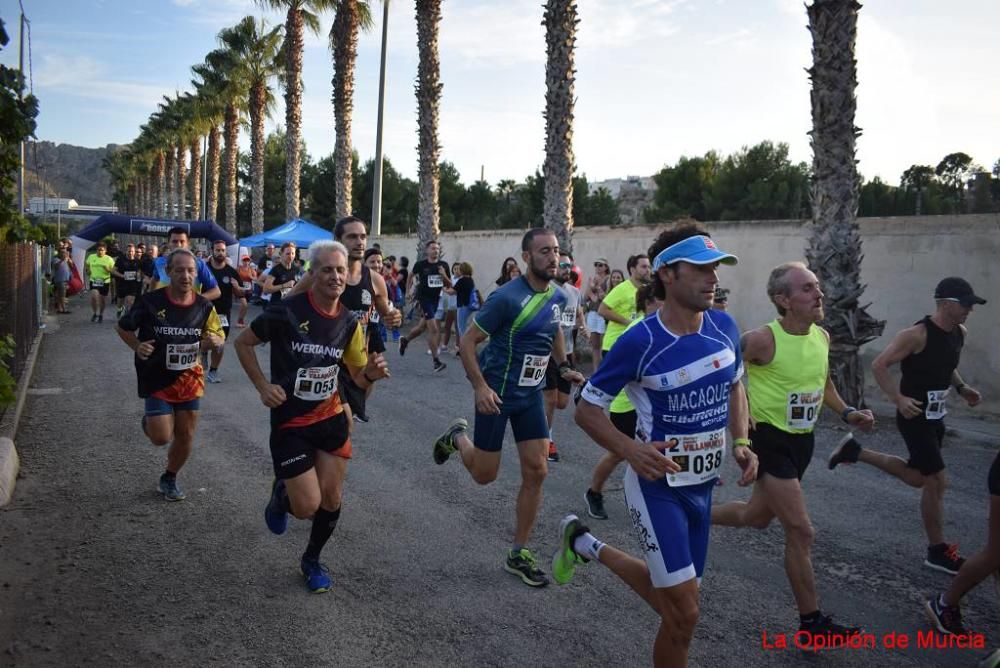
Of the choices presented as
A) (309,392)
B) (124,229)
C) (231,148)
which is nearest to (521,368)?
(309,392)

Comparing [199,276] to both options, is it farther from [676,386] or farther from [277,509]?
[676,386]

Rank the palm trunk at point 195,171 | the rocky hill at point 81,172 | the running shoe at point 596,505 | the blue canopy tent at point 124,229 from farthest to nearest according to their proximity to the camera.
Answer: the rocky hill at point 81,172, the palm trunk at point 195,171, the blue canopy tent at point 124,229, the running shoe at point 596,505

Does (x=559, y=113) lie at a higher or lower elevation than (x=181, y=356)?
higher

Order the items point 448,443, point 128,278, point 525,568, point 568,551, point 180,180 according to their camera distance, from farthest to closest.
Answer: point 180,180 → point 128,278 → point 448,443 → point 525,568 → point 568,551

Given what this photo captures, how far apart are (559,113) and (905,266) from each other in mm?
6802

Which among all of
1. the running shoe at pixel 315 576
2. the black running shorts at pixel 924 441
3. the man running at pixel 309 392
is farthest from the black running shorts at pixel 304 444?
the black running shorts at pixel 924 441

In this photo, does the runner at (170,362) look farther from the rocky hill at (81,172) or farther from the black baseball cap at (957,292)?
the rocky hill at (81,172)

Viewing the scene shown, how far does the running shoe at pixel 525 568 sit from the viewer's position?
4.73 m

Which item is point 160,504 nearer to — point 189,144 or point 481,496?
point 481,496

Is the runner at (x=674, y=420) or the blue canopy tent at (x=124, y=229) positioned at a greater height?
the blue canopy tent at (x=124, y=229)

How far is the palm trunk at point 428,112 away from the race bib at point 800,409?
686 inches

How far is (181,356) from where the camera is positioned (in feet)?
20.6

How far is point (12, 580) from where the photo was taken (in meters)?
4.68

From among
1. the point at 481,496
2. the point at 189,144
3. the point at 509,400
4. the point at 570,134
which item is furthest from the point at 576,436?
the point at 189,144
